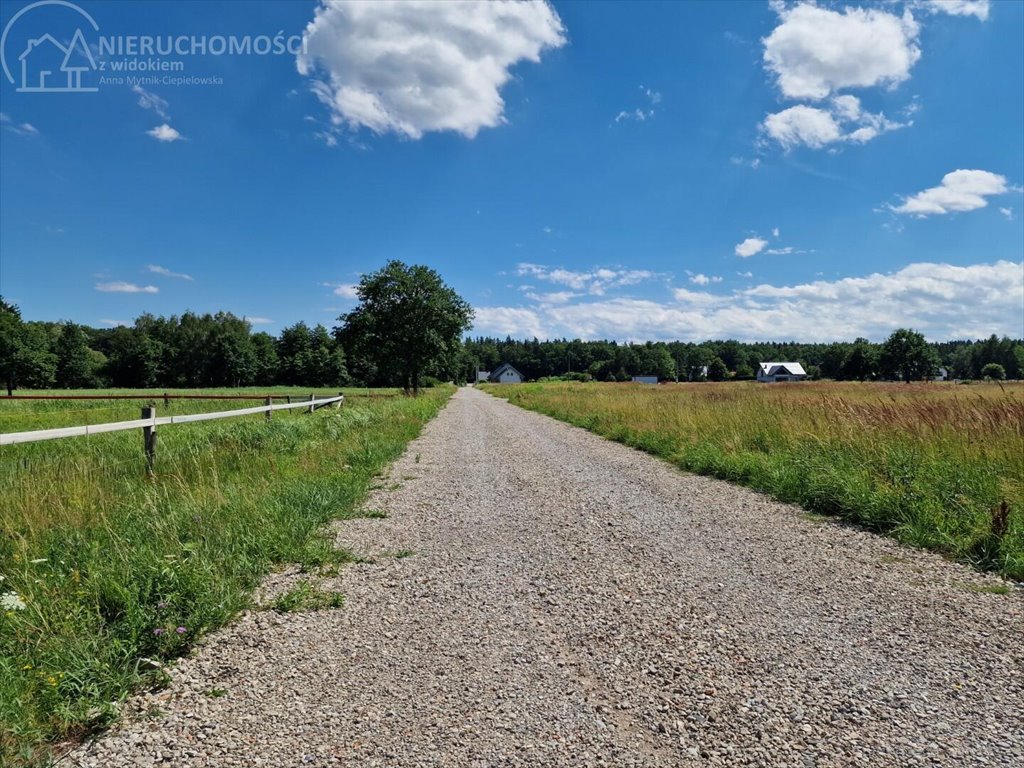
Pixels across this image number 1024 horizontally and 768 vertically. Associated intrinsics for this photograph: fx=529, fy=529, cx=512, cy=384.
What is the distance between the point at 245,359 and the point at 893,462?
11014cm

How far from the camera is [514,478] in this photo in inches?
359

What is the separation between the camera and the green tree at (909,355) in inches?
3593

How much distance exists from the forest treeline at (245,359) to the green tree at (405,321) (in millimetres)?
1199

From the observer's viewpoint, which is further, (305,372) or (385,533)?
(305,372)

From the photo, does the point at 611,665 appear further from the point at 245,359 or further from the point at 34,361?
the point at 245,359

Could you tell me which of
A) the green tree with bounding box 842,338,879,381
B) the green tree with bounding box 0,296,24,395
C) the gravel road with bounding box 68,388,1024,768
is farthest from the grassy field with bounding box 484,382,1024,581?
the green tree with bounding box 842,338,879,381

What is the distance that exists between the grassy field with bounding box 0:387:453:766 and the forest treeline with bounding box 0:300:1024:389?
4101 centimetres

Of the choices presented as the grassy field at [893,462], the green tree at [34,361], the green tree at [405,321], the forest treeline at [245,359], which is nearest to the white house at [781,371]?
the forest treeline at [245,359]

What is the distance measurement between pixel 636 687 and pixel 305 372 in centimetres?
11362

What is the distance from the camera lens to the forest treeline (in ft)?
242

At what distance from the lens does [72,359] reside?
86688 mm

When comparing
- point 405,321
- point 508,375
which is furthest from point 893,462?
point 508,375

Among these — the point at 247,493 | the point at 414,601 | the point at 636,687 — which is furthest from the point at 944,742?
the point at 247,493

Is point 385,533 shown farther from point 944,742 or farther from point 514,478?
point 944,742
